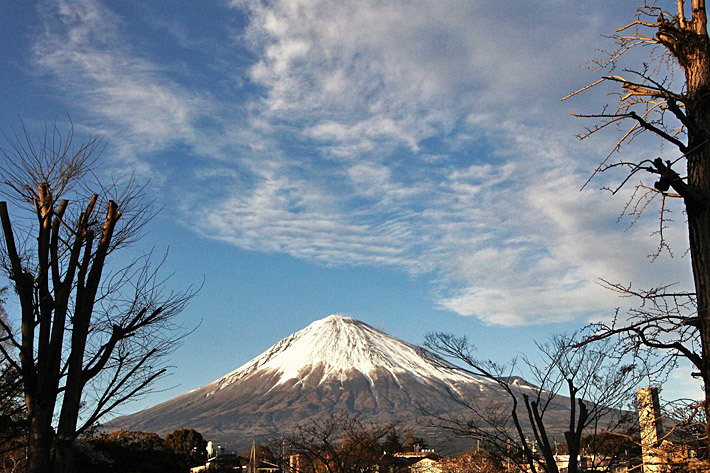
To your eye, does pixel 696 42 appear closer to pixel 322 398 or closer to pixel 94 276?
pixel 94 276

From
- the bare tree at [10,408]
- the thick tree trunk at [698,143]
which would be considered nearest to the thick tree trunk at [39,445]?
the bare tree at [10,408]

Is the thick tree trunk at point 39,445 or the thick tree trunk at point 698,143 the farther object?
the thick tree trunk at point 39,445

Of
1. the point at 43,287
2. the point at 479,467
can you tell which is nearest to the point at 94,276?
the point at 43,287

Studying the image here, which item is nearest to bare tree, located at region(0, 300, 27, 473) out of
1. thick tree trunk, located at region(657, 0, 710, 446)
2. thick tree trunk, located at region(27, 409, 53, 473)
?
thick tree trunk, located at region(27, 409, 53, 473)

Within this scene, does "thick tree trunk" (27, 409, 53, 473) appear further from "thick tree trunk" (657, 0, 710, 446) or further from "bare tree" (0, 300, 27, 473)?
"thick tree trunk" (657, 0, 710, 446)

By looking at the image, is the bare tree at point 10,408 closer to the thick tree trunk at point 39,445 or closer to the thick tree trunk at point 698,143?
the thick tree trunk at point 39,445

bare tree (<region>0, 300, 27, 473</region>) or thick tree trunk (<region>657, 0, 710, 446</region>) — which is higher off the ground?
thick tree trunk (<region>657, 0, 710, 446</region>)

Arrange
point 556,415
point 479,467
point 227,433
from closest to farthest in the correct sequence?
point 479,467
point 227,433
point 556,415

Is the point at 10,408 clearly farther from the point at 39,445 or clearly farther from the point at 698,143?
the point at 698,143

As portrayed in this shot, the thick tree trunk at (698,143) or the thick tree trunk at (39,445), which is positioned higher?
the thick tree trunk at (698,143)

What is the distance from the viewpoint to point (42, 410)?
5.49 metres

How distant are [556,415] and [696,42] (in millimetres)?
185318

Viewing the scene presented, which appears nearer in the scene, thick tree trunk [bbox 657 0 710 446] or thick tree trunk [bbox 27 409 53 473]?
thick tree trunk [bbox 657 0 710 446]

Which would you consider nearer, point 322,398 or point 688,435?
point 688,435
